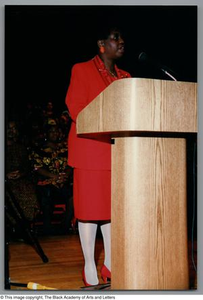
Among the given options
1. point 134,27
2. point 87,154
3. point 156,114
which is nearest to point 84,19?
point 134,27

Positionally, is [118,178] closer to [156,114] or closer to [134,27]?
[156,114]

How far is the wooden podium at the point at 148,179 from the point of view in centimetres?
167

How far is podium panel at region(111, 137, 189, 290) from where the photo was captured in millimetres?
1723

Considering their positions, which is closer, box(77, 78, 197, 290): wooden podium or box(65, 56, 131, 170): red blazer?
box(77, 78, 197, 290): wooden podium

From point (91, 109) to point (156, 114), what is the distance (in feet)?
0.94

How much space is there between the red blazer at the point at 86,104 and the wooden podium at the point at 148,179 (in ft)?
1.26

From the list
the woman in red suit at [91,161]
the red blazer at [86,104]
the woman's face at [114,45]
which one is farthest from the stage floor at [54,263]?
the woman's face at [114,45]

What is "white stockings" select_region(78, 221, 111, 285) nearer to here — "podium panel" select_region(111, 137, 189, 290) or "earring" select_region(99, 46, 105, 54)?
"podium panel" select_region(111, 137, 189, 290)

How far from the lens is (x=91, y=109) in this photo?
5.90 ft

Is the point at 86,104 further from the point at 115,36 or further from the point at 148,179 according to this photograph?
the point at 148,179

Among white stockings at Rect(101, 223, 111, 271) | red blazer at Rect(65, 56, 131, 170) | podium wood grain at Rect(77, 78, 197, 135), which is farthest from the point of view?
white stockings at Rect(101, 223, 111, 271)

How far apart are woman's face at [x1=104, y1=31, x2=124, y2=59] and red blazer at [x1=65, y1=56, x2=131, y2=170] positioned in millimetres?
71

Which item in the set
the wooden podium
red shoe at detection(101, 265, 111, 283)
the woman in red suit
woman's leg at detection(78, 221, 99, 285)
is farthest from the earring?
red shoe at detection(101, 265, 111, 283)

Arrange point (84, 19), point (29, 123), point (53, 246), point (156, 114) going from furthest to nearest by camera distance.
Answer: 1. point (29, 123)
2. point (53, 246)
3. point (84, 19)
4. point (156, 114)
